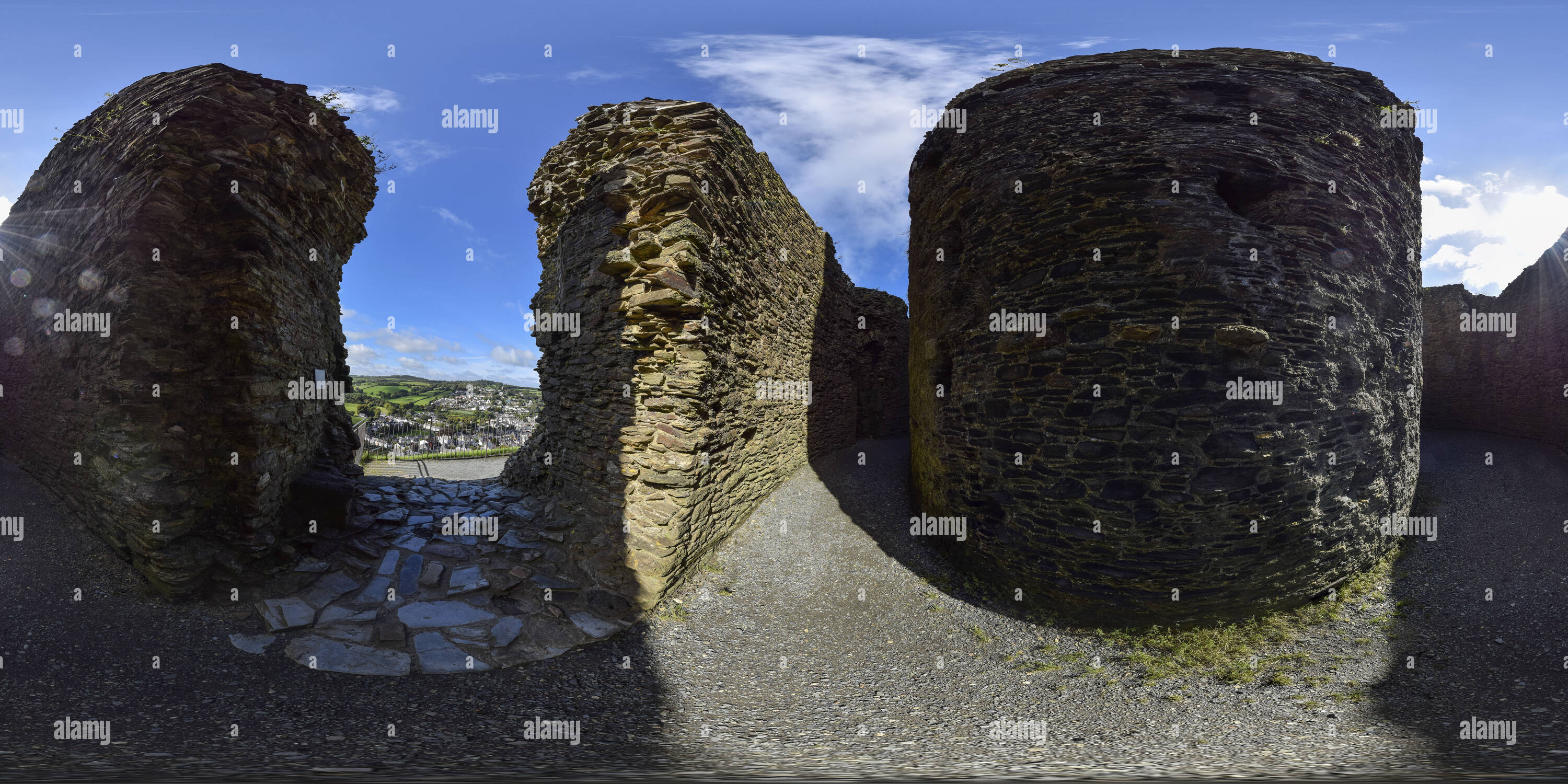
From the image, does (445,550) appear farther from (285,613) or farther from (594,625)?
(594,625)

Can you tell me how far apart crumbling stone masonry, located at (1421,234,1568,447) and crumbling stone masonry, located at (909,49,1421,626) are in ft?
13.6

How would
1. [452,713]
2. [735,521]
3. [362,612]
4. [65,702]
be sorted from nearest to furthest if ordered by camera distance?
[65,702] → [452,713] → [362,612] → [735,521]

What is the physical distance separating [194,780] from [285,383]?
447cm

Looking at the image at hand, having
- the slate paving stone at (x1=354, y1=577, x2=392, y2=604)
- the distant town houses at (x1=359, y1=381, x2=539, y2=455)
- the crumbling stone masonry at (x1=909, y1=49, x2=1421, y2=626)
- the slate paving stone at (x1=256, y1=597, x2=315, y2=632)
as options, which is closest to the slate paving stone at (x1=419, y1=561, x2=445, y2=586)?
the slate paving stone at (x1=354, y1=577, x2=392, y2=604)

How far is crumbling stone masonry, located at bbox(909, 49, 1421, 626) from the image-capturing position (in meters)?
5.04

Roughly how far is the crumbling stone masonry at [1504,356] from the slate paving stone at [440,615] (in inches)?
537

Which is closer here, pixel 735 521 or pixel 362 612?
pixel 362 612

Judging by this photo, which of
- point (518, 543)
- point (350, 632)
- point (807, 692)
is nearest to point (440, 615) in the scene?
point (350, 632)

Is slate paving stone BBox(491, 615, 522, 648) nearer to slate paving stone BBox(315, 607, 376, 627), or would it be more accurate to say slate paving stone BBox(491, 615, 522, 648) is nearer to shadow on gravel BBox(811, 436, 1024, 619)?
slate paving stone BBox(315, 607, 376, 627)

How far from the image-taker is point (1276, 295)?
503 centimetres

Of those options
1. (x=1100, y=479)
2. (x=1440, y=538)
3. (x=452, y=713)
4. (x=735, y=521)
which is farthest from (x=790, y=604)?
(x=1440, y=538)

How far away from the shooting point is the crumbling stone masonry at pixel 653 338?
18.2 ft

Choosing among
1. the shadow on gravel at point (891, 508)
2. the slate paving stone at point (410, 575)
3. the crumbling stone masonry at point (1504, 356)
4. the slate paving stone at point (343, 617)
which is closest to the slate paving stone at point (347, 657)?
the slate paving stone at point (343, 617)

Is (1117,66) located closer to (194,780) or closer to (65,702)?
(194,780)
